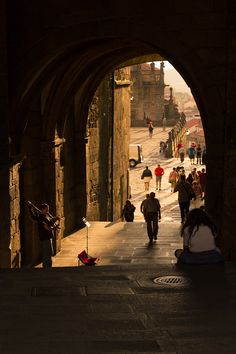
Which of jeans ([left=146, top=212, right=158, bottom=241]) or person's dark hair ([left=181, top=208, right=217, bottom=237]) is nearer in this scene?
person's dark hair ([left=181, top=208, right=217, bottom=237])

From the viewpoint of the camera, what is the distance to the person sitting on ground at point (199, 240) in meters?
7.04

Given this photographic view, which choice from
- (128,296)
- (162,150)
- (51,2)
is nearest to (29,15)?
(51,2)

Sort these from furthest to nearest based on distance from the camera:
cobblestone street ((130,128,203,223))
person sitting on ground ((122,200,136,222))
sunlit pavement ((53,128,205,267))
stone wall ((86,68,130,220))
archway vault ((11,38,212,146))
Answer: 1. cobblestone street ((130,128,203,223))
2. stone wall ((86,68,130,220))
3. person sitting on ground ((122,200,136,222))
4. sunlit pavement ((53,128,205,267))
5. archway vault ((11,38,212,146))

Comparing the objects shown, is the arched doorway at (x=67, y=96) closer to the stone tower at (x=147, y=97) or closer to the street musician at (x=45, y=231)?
the street musician at (x=45, y=231)

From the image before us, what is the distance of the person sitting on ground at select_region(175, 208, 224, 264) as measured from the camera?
277 inches

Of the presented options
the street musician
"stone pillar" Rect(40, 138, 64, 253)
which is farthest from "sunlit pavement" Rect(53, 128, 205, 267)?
the street musician

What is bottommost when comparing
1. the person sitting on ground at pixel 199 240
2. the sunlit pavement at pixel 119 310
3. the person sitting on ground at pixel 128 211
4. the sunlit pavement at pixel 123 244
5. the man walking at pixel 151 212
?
the sunlit pavement at pixel 123 244

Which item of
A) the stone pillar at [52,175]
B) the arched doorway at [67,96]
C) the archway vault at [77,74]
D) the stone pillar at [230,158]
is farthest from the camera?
the stone pillar at [52,175]

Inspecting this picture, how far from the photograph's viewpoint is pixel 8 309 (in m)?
5.76

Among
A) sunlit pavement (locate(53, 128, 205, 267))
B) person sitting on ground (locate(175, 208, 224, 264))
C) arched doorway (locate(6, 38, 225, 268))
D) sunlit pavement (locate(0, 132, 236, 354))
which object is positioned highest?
arched doorway (locate(6, 38, 225, 268))

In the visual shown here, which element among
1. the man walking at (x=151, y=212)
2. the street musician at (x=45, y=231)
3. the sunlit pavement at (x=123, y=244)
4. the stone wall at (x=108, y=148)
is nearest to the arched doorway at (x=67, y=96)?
the sunlit pavement at (x=123, y=244)

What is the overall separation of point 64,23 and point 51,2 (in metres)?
0.41

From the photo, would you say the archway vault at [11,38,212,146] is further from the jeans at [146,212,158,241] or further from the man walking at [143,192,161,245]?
the jeans at [146,212,158,241]

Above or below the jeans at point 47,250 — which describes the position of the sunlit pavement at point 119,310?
above
